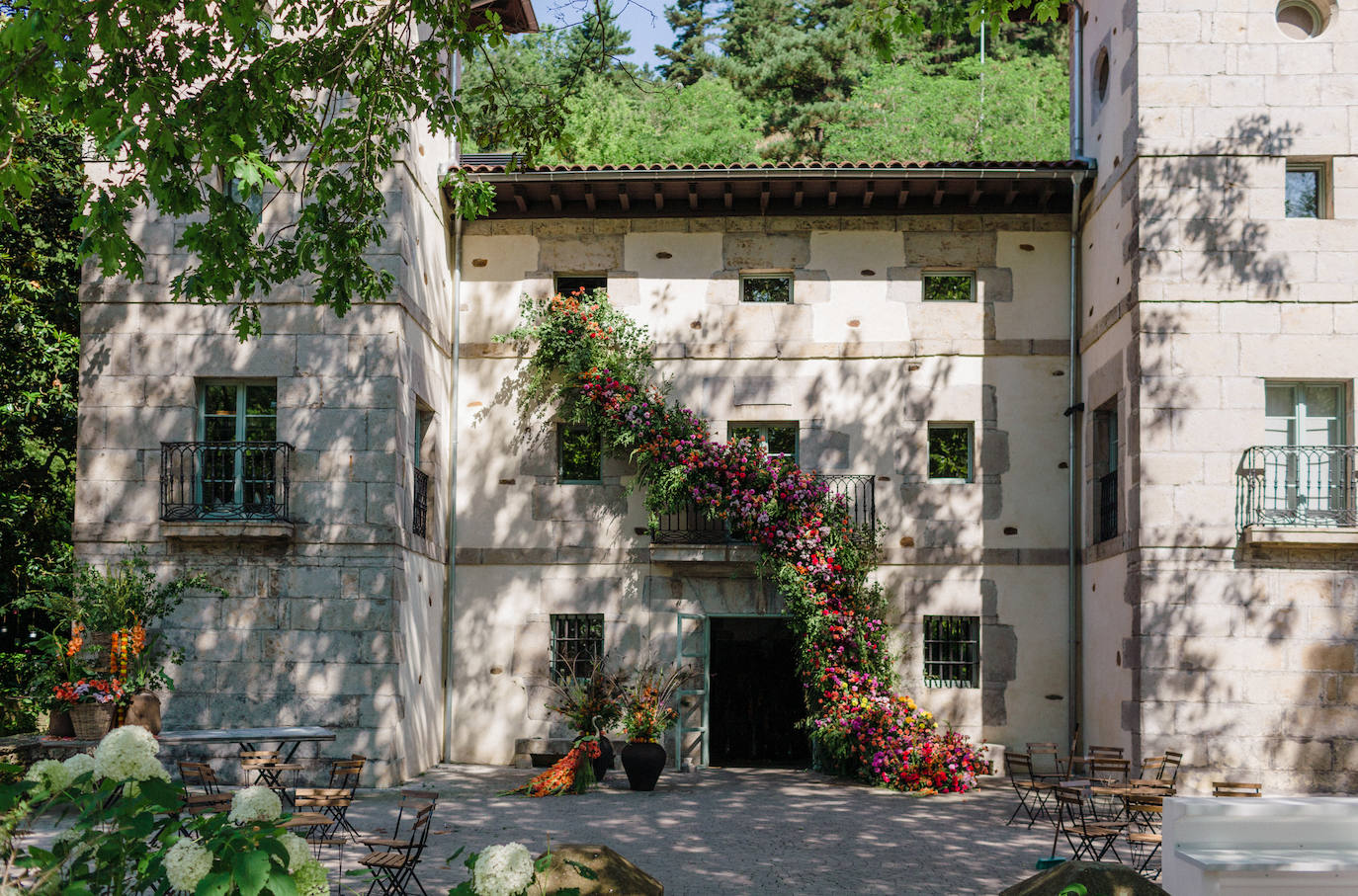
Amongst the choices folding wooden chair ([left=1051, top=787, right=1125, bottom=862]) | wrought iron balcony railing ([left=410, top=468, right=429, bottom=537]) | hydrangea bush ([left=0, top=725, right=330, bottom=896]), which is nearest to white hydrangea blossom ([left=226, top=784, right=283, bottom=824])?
hydrangea bush ([left=0, top=725, right=330, bottom=896])

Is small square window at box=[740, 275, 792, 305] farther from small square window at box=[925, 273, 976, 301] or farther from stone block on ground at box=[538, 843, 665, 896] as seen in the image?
stone block on ground at box=[538, 843, 665, 896]

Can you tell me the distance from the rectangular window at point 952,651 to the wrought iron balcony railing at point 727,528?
1.40 metres

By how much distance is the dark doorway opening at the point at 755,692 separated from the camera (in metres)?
18.9

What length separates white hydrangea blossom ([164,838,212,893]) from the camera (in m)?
3.15

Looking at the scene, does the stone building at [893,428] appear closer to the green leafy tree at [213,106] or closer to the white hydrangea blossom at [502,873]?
the green leafy tree at [213,106]

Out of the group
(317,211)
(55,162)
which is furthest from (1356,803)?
(55,162)

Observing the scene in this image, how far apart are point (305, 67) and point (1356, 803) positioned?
7778 millimetres

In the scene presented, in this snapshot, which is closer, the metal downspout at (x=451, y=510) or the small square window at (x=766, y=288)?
the metal downspout at (x=451, y=510)

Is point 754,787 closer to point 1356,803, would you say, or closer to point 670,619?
point 670,619

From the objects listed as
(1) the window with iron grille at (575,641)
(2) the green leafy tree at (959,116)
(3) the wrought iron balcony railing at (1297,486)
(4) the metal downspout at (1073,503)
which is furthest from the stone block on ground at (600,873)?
(2) the green leafy tree at (959,116)

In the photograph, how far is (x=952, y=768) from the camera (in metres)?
13.9

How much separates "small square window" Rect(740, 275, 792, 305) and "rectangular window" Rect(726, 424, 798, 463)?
157cm

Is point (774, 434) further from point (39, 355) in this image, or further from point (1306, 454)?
point (39, 355)

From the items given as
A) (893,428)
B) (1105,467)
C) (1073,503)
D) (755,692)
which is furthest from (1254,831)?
(755,692)
